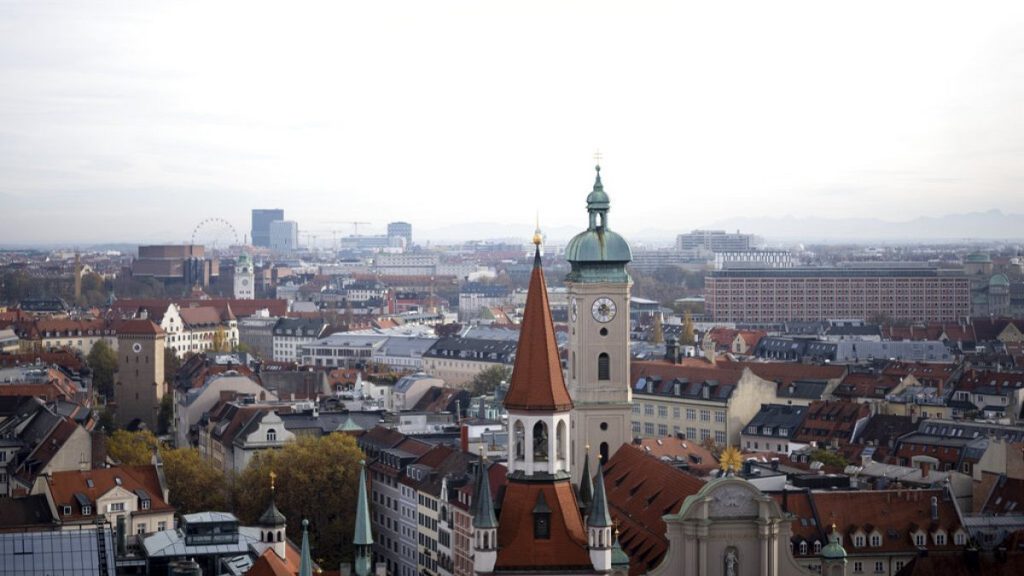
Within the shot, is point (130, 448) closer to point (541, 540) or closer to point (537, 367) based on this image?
point (537, 367)

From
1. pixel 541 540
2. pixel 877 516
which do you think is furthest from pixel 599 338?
pixel 541 540

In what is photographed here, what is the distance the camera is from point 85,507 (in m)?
100

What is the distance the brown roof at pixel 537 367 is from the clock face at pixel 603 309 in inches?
1332

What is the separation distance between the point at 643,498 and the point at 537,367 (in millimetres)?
23973

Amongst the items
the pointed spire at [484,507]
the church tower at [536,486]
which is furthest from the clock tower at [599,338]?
the pointed spire at [484,507]

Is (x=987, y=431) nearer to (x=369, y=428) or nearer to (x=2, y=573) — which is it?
(x=369, y=428)

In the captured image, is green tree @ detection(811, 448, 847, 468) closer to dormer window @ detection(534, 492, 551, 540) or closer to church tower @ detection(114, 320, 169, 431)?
dormer window @ detection(534, 492, 551, 540)

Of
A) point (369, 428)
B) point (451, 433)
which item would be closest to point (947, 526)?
point (451, 433)

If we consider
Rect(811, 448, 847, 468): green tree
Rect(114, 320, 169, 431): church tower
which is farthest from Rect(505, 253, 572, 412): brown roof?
Rect(114, 320, 169, 431): church tower

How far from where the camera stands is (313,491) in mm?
112875

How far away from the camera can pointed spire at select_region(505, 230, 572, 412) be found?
2379 inches

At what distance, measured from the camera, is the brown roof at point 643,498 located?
7875cm

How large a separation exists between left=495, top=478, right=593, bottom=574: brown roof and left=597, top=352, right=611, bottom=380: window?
35.0 metres

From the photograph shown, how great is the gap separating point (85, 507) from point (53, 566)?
34.6 meters
